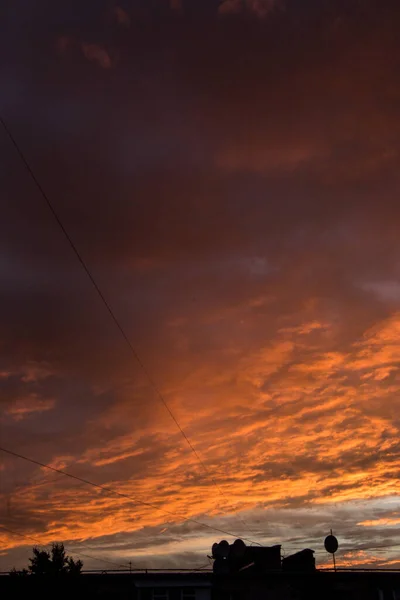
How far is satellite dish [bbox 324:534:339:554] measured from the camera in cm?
5346

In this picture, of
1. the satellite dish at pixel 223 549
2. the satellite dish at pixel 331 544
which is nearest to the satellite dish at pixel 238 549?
the satellite dish at pixel 223 549

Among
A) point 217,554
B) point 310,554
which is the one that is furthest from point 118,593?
point 310,554

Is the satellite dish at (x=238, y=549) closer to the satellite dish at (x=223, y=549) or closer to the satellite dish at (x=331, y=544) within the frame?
the satellite dish at (x=223, y=549)

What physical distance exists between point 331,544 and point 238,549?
810cm

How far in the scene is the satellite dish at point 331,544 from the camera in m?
53.5

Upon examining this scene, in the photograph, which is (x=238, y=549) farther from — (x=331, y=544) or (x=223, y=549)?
(x=331, y=544)

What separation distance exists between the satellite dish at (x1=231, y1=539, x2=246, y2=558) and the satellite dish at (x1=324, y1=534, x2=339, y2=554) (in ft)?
23.4

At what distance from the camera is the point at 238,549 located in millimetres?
51844

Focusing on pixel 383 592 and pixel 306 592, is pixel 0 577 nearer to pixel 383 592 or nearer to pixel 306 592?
pixel 306 592

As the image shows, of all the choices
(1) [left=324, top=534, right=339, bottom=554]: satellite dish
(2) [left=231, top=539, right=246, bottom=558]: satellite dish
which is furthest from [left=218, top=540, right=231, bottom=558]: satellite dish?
(1) [left=324, top=534, right=339, bottom=554]: satellite dish

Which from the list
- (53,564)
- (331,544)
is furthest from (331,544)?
(53,564)

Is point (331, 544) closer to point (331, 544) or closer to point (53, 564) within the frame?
point (331, 544)

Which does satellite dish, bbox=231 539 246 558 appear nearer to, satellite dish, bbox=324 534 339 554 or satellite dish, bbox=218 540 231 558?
satellite dish, bbox=218 540 231 558

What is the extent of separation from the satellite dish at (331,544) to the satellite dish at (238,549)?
23.4 feet
